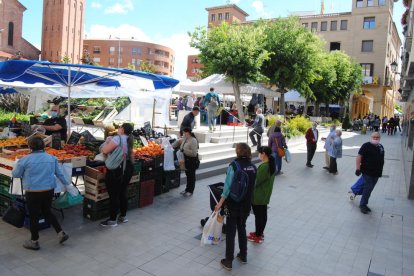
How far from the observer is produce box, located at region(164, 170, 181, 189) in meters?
8.70

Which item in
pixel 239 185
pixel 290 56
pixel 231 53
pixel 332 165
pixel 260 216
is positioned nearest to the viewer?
pixel 239 185

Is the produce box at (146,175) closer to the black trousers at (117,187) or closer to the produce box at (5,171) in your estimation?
the black trousers at (117,187)

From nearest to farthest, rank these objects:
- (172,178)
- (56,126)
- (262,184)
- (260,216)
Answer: (262,184)
(260,216)
(56,126)
(172,178)

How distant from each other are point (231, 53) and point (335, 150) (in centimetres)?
784

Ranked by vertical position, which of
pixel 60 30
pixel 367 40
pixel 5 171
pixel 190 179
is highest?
pixel 60 30

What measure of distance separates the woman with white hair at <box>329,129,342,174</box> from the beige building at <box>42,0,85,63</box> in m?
50.7

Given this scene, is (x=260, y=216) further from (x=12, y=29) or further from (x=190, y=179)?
(x=12, y=29)

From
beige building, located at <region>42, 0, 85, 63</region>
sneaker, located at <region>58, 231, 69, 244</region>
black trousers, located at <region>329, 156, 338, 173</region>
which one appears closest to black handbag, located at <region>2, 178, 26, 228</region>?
sneaker, located at <region>58, 231, 69, 244</region>

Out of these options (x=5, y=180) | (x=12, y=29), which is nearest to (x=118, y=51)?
(x=12, y=29)

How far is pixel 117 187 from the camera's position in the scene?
20.4 ft

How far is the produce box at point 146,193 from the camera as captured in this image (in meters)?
7.50

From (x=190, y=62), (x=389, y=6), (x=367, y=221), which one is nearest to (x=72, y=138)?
(x=367, y=221)

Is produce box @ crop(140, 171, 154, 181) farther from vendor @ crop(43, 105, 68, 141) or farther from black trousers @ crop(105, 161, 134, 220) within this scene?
vendor @ crop(43, 105, 68, 141)

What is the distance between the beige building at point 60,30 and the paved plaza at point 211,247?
53597 mm
